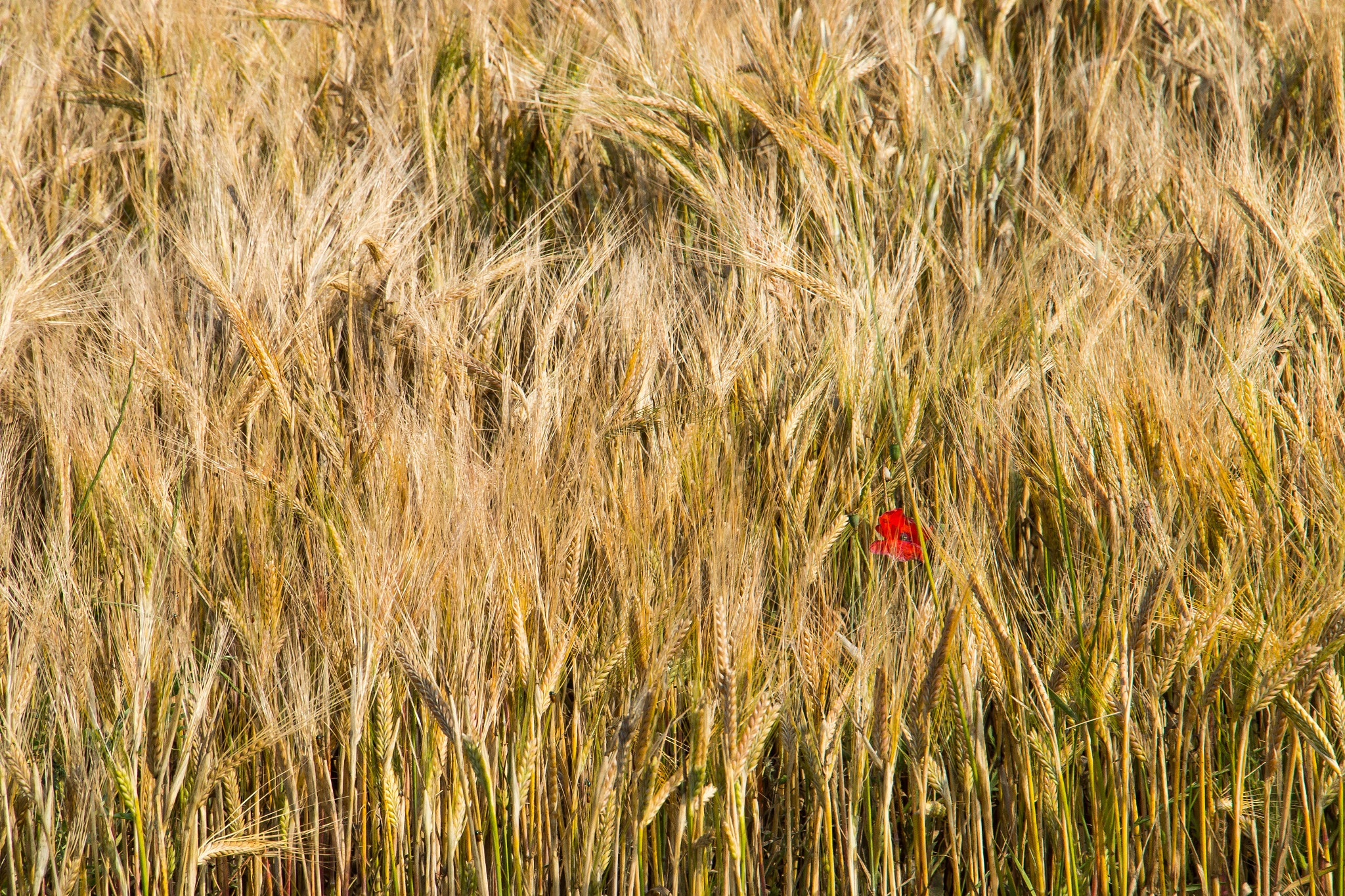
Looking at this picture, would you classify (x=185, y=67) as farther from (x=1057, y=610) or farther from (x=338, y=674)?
(x=1057, y=610)

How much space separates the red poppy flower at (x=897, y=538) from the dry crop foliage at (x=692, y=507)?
4 centimetres

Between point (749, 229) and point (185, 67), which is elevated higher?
point (185, 67)

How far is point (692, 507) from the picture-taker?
4.11 feet

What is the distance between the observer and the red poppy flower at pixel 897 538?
1215 mm

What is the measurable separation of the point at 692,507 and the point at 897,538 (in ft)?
0.83

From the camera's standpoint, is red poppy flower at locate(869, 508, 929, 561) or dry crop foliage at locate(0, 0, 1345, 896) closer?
dry crop foliage at locate(0, 0, 1345, 896)

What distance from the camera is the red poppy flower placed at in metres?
1.21

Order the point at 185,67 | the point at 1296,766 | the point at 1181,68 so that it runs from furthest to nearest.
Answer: the point at 1181,68
the point at 185,67
the point at 1296,766

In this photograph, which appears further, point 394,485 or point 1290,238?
point 1290,238

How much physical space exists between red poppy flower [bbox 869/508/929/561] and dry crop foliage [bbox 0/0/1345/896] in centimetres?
4

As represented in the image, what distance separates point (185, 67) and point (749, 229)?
1257 millimetres

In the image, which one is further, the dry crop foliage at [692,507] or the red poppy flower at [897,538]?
the red poppy flower at [897,538]

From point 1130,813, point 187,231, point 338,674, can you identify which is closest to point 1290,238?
point 1130,813

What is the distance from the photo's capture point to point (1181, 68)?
90.1 inches
